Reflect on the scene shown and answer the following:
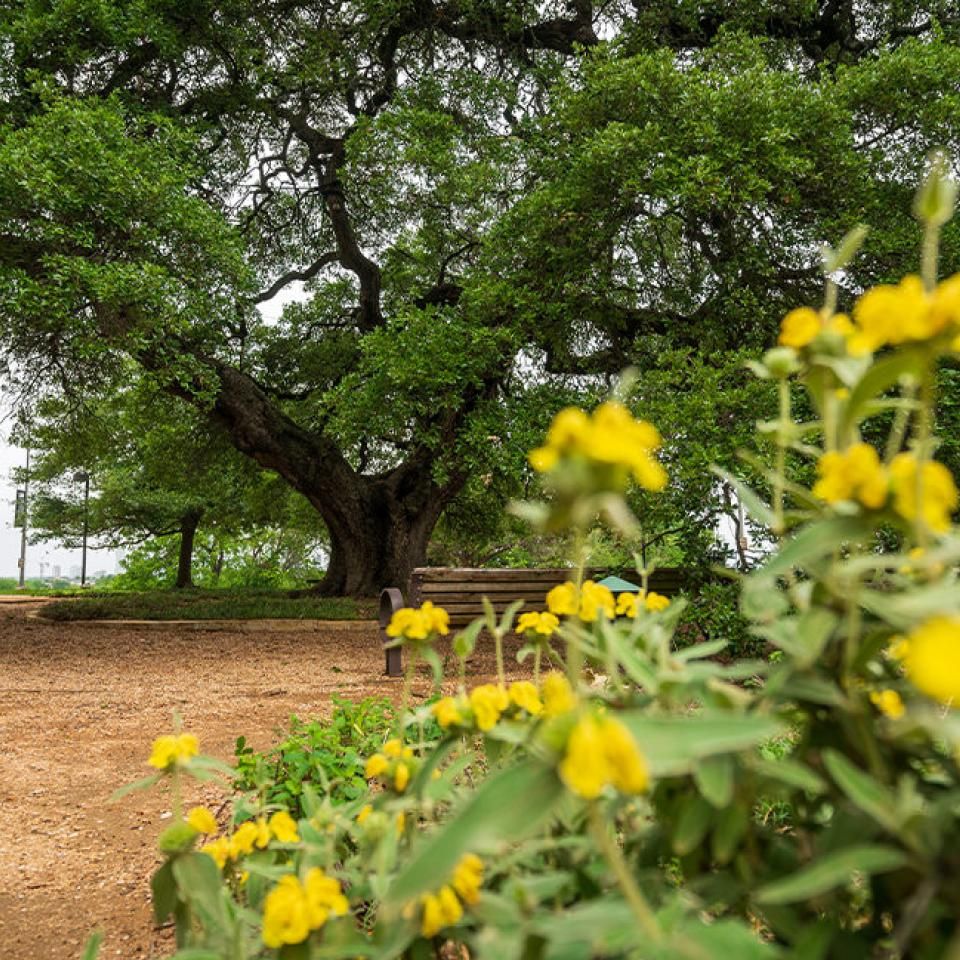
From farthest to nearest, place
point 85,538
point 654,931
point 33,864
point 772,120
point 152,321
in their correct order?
point 85,538 < point 152,321 < point 772,120 < point 33,864 < point 654,931

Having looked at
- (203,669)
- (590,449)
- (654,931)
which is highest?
(590,449)

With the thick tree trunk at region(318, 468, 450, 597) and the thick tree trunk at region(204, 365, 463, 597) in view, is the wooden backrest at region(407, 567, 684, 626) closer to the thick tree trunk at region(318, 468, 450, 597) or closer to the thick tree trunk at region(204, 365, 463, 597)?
the thick tree trunk at region(204, 365, 463, 597)

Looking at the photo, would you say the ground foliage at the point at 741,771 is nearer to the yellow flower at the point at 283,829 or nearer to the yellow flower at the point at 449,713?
the yellow flower at the point at 449,713

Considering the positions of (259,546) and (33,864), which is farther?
(259,546)

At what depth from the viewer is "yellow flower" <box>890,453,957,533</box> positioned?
0.51 metres

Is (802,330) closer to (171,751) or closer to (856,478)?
(856,478)

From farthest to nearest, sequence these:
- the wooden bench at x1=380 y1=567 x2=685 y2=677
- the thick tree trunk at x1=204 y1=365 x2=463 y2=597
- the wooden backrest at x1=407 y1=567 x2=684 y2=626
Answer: the thick tree trunk at x1=204 y1=365 x2=463 y2=597, the wooden backrest at x1=407 y1=567 x2=684 y2=626, the wooden bench at x1=380 y1=567 x2=685 y2=677

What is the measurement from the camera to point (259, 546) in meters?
19.3

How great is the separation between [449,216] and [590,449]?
8.24 m

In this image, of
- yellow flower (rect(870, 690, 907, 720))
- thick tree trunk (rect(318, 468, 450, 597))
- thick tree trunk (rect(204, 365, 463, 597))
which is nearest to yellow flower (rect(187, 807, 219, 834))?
yellow flower (rect(870, 690, 907, 720))

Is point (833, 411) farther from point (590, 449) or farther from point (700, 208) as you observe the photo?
point (700, 208)

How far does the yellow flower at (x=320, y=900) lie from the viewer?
2.18 feet

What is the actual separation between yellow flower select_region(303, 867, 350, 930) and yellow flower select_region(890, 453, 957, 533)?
59cm

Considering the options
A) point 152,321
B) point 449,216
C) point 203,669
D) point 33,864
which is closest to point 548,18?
point 449,216
